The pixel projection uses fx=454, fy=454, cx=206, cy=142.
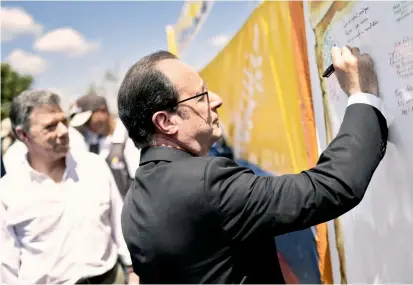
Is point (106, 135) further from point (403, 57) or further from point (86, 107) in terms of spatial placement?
point (403, 57)

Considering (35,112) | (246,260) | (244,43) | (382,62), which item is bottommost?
(246,260)

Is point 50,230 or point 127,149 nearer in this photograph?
point 50,230

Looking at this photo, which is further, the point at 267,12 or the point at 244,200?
the point at 267,12

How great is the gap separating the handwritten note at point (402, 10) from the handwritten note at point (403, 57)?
0.05 metres

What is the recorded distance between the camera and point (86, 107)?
4109 millimetres

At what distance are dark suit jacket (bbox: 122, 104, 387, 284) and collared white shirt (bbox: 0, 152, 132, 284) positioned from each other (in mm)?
862

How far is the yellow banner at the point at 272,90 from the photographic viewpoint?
71.6 inches

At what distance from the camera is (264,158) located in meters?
2.38

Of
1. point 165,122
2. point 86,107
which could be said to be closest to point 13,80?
point 86,107

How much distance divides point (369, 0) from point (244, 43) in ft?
4.18

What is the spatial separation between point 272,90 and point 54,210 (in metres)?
1.10

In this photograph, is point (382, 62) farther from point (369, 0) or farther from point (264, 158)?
point (264, 158)

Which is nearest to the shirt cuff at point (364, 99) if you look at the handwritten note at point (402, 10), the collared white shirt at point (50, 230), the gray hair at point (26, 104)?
the handwritten note at point (402, 10)

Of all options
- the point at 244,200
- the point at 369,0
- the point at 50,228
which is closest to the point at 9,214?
the point at 50,228
